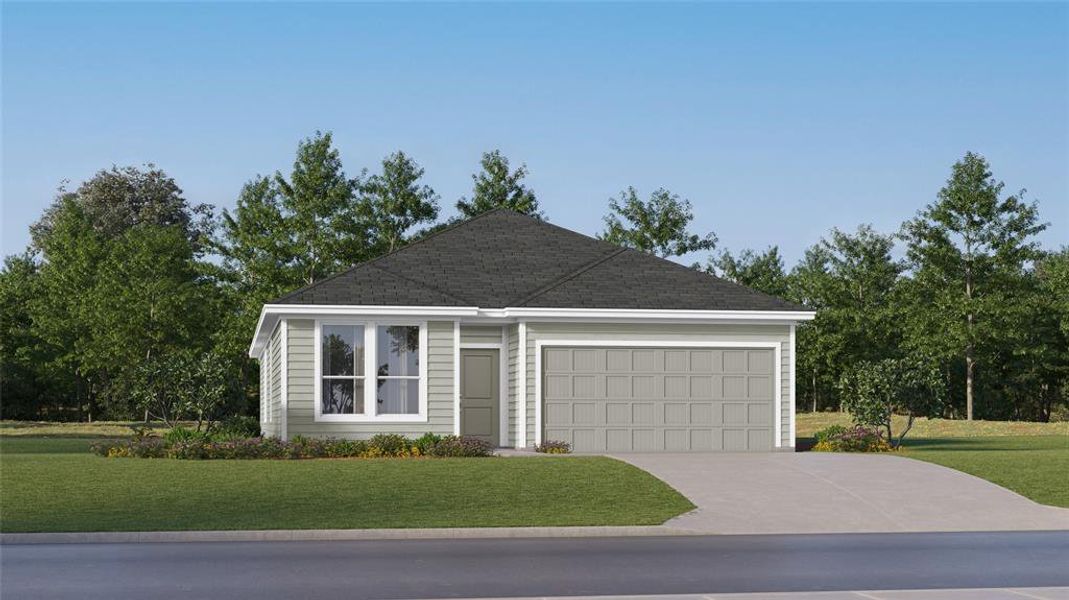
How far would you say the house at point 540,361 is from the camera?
28.7 m

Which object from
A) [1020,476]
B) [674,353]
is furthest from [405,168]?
[1020,476]

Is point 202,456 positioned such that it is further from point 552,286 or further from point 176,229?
point 176,229

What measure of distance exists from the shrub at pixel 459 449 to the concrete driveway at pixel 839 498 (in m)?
3.09

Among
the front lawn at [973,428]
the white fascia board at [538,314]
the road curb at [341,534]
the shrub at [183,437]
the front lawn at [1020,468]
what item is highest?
the white fascia board at [538,314]

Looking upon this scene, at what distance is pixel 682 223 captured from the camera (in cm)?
5884

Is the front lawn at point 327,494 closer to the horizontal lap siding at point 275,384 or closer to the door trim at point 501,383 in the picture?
the horizontal lap siding at point 275,384

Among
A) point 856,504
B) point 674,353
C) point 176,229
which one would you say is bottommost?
point 856,504

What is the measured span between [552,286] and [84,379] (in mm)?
45428

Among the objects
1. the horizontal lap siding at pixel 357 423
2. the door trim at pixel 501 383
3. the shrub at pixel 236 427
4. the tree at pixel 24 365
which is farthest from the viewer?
the tree at pixel 24 365

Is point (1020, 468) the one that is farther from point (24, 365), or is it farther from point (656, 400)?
point (24, 365)

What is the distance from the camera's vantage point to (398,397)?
29.1m

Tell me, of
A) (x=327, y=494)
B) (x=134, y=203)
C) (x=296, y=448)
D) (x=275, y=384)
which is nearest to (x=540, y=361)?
(x=296, y=448)

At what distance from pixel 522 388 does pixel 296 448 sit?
17.8 feet

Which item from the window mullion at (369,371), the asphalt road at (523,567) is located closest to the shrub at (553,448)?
the window mullion at (369,371)
